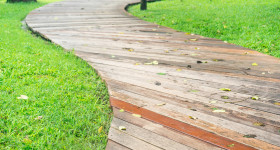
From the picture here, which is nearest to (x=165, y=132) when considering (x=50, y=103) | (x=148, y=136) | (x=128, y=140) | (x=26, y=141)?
(x=148, y=136)

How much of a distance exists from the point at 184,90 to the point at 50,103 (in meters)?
1.30

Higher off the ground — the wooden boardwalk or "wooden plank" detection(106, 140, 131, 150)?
the wooden boardwalk

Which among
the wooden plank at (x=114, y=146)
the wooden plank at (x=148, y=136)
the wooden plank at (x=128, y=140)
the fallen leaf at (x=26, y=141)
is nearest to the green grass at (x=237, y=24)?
the wooden plank at (x=148, y=136)

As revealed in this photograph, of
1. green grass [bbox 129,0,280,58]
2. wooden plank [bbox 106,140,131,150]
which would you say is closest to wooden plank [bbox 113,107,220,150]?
wooden plank [bbox 106,140,131,150]

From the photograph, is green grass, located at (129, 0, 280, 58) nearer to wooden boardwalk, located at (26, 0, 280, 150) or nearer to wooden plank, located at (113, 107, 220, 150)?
wooden boardwalk, located at (26, 0, 280, 150)

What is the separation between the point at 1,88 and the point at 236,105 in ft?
7.35

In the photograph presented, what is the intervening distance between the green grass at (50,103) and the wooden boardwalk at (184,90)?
170 mm

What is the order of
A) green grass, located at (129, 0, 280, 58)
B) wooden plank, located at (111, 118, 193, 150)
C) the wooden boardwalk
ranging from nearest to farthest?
1. wooden plank, located at (111, 118, 193, 150)
2. the wooden boardwalk
3. green grass, located at (129, 0, 280, 58)

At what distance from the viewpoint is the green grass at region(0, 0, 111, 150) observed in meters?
2.00

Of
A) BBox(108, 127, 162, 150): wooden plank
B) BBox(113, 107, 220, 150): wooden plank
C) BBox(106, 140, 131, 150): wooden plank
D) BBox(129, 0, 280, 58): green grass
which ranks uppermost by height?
BBox(129, 0, 280, 58): green grass

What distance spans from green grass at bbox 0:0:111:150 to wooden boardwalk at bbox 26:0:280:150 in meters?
0.17

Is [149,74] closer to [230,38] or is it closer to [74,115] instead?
[74,115]

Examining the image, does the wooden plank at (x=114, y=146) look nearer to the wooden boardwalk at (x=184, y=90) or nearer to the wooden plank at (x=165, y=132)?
the wooden boardwalk at (x=184, y=90)

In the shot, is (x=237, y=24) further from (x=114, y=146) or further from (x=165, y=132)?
(x=114, y=146)
